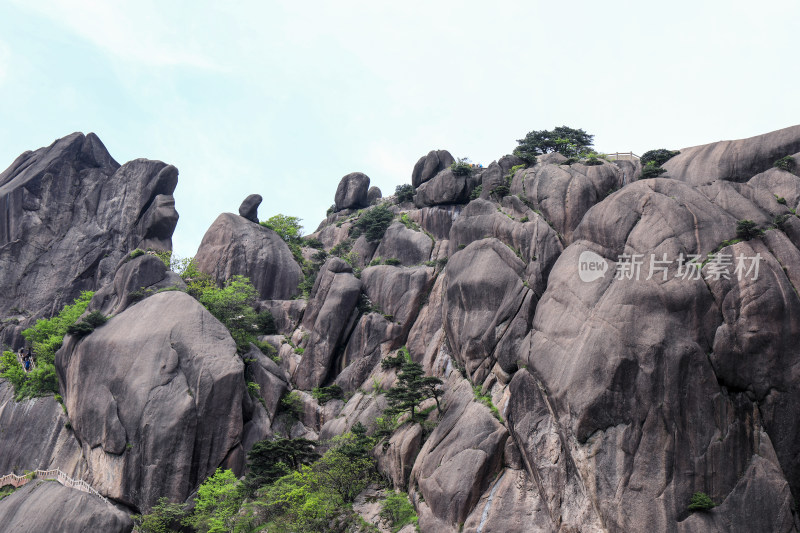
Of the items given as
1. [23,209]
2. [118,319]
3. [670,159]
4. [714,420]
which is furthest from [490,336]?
[23,209]

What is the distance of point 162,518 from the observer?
111 ft

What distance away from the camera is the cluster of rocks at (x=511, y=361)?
26.7m

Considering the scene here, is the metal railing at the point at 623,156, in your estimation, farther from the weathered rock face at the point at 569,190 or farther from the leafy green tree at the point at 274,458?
the leafy green tree at the point at 274,458

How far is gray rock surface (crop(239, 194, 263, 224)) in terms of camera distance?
6247 cm

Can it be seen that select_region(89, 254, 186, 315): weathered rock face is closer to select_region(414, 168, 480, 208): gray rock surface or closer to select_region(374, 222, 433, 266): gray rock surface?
select_region(374, 222, 433, 266): gray rock surface

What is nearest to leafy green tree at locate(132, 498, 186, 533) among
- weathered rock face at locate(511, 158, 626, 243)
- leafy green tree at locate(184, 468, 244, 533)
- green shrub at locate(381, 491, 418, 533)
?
→ leafy green tree at locate(184, 468, 244, 533)

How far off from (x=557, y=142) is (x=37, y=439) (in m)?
44.2

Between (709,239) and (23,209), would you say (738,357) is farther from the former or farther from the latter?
(23,209)

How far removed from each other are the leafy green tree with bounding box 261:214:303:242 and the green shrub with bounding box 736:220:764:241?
44409 millimetres

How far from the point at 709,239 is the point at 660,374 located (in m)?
8.02

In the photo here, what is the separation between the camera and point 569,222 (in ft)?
123

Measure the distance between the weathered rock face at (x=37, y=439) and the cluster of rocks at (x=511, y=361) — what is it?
13cm

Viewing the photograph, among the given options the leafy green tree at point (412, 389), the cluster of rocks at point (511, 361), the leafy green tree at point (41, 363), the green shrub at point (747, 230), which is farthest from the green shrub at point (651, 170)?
the leafy green tree at point (41, 363)

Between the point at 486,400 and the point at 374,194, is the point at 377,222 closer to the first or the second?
the point at 374,194
